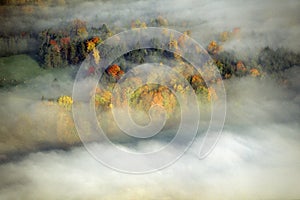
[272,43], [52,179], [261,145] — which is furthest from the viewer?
[272,43]

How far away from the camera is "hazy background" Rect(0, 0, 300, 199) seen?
39.2 feet

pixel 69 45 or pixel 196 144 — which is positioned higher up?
pixel 69 45

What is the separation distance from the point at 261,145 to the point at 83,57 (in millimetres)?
4469

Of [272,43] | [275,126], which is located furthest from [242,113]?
[272,43]

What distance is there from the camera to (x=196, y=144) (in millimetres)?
12625

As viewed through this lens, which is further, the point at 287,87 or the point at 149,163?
the point at 287,87

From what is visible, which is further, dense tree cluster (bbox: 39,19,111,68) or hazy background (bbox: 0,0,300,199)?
dense tree cluster (bbox: 39,19,111,68)

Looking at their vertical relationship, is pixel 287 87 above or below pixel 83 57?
below

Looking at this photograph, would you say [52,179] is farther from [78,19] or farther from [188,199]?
[78,19]

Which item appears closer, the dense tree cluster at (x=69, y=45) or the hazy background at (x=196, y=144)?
the hazy background at (x=196, y=144)

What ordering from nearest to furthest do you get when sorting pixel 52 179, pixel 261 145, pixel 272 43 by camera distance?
pixel 52 179 → pixel 261 145 → pixel 272 43

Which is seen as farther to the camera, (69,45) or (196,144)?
(69,45)

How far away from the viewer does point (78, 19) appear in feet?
43.5

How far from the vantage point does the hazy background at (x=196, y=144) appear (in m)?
11.9
